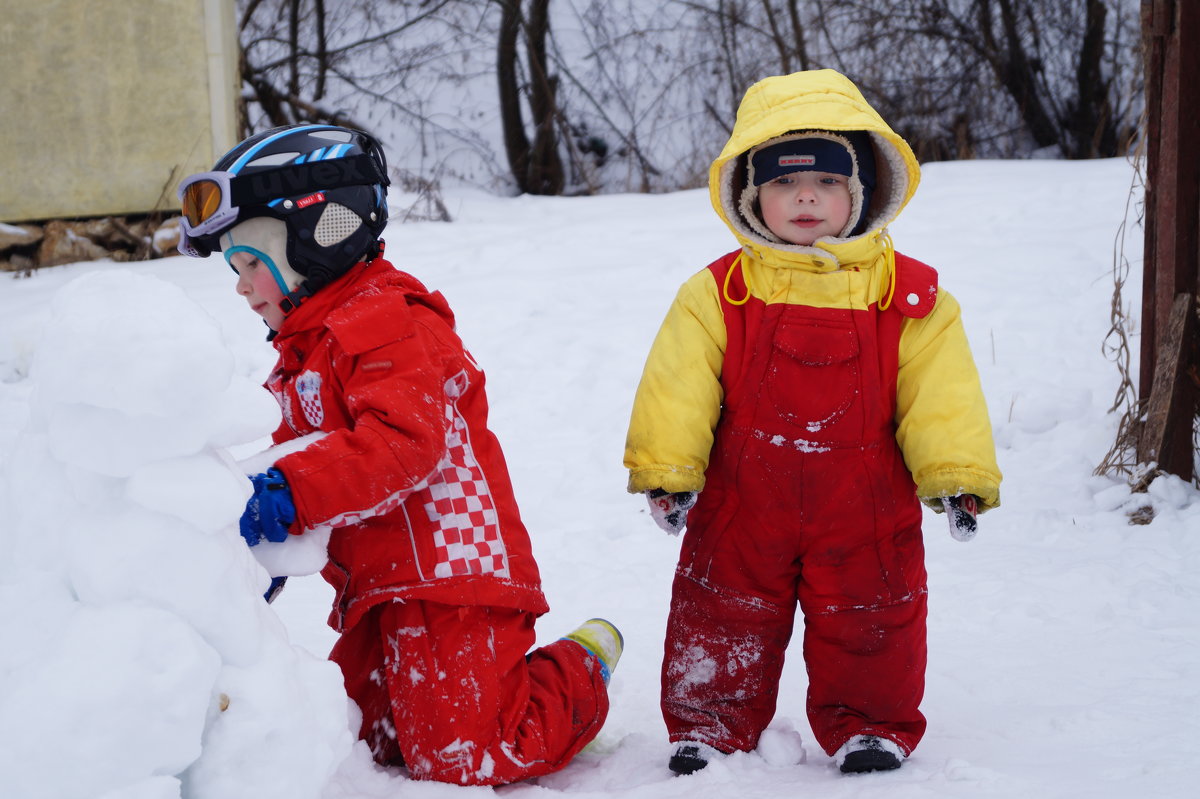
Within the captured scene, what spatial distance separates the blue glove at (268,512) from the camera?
201cm

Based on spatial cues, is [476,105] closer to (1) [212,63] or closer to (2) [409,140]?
(2) [409,140]

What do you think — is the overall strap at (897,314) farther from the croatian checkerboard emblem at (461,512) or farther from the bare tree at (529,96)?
the bare tree at (529,96)

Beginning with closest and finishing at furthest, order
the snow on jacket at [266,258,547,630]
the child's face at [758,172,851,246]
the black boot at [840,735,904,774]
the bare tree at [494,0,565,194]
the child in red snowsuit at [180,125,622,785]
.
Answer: the snow on jacket at [266,258,547,630]
the child in red snowsuit at [180,125,622,785]
the black boot at [840,735,904,774]
the child's face at [758,172,851,246]
the bare tree at [494,0,565,194]

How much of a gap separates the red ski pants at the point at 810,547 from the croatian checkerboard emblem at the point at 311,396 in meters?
0.85

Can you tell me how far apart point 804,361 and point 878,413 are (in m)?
0.19

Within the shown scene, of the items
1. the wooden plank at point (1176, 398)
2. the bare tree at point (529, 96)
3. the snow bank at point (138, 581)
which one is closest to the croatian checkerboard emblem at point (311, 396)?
the snow bank at point (138, 581)

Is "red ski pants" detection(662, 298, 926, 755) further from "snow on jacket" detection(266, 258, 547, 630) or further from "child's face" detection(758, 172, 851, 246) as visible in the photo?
"snow on jacket" detection(266, 258, 547, 630)

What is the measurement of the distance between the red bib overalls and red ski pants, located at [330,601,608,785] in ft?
1.15

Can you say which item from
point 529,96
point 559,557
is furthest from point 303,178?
point 529,96

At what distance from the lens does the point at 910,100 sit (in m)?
10.4

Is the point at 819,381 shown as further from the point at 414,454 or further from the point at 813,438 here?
the point at 414,454

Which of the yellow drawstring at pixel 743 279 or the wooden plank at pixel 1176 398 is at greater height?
the yellow drawstring at pixel 743 279

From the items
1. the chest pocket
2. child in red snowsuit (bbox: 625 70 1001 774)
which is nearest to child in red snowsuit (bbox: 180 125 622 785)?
child in red snowsuit (bbox: 625 70 1001 774)

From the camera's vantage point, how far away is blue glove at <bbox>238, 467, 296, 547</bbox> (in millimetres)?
2012
